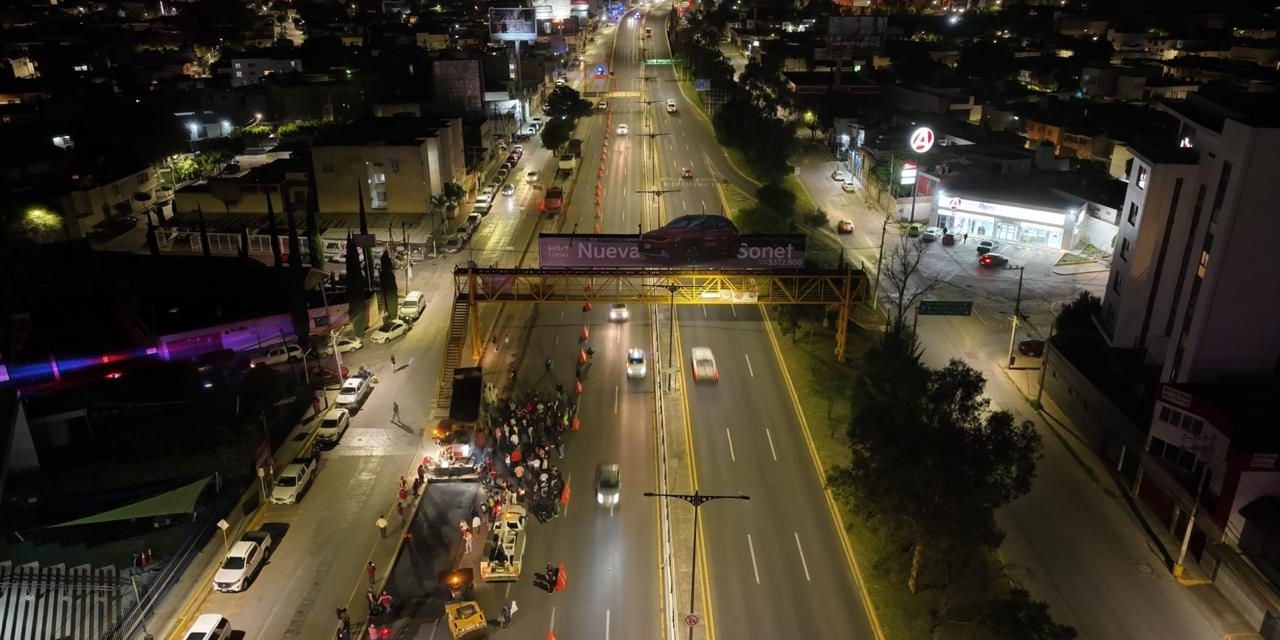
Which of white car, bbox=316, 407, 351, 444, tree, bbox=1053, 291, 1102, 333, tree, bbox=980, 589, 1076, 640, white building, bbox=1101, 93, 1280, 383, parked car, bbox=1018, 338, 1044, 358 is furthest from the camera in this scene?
parked car, bbox=1018, 338, 1044, 358

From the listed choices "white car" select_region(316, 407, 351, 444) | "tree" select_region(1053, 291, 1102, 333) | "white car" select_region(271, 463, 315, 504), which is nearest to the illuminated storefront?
"tree" select_region(1053, 291, 1102, 333)

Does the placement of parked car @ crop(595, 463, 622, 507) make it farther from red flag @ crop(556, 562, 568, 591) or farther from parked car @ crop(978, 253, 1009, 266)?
parked car @ crop(978, 253, 1009, 266)

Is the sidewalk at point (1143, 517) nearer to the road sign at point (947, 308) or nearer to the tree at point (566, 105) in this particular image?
the road sign at point (947, 308)

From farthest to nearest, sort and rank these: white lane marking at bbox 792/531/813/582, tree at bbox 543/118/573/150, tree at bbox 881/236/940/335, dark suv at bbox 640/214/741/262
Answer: tree at bbox 543/118/573/150 → tree at bbox 881/236/940/335 → dark suv at bbox 640/214/741/262 → white lane marking at bbox 792/531/813/582

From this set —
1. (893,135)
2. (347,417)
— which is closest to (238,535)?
(347,417)

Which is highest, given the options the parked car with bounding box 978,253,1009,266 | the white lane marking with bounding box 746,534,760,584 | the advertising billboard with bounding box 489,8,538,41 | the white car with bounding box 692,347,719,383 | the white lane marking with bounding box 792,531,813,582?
the advertising billboard with bounding box 489,8,538,41

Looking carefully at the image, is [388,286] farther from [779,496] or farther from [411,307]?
[779,496]

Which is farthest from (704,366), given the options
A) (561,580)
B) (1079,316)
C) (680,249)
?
(1079,316)
